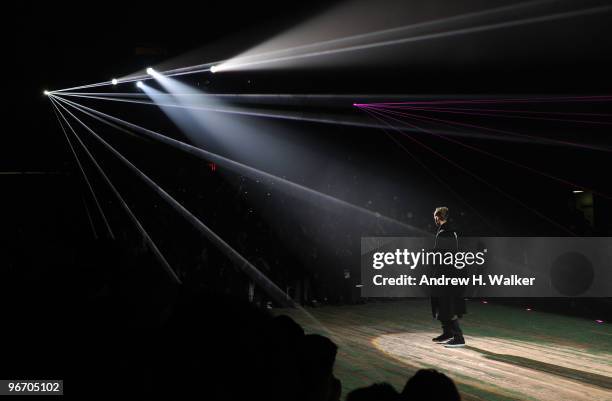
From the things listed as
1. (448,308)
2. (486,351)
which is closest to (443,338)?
(448,308)

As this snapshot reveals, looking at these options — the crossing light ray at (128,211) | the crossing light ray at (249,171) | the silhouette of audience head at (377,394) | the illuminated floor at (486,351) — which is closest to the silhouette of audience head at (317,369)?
the silhouette of audience head at (377,394)

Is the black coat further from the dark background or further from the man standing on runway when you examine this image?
the dark background

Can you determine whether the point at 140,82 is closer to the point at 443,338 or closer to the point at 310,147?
the point at 310,147

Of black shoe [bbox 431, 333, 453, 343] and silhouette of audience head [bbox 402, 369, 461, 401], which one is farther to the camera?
black shoe [bbox 431, 333, 453, 343]

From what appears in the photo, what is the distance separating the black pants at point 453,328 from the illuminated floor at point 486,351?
0.23m

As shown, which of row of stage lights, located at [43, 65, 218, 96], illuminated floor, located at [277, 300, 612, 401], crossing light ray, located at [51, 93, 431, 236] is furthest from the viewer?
row of stage lights, located at [43, 65, 218, 96]

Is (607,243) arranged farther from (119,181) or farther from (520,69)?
(119,181)

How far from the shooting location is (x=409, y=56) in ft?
34.1

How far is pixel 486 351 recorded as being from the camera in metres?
6.62

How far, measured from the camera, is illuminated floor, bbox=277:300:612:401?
5020 millimetres

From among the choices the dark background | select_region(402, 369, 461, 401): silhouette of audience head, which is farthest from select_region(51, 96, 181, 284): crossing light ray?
select_region(402, 369, 461, 401): silhouette of audience head

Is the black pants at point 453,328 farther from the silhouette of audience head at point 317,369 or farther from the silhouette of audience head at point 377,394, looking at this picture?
the silhouette of audience head at point 377,394

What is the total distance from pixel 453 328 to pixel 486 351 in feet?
1.58

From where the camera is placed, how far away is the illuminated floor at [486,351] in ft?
16.5
